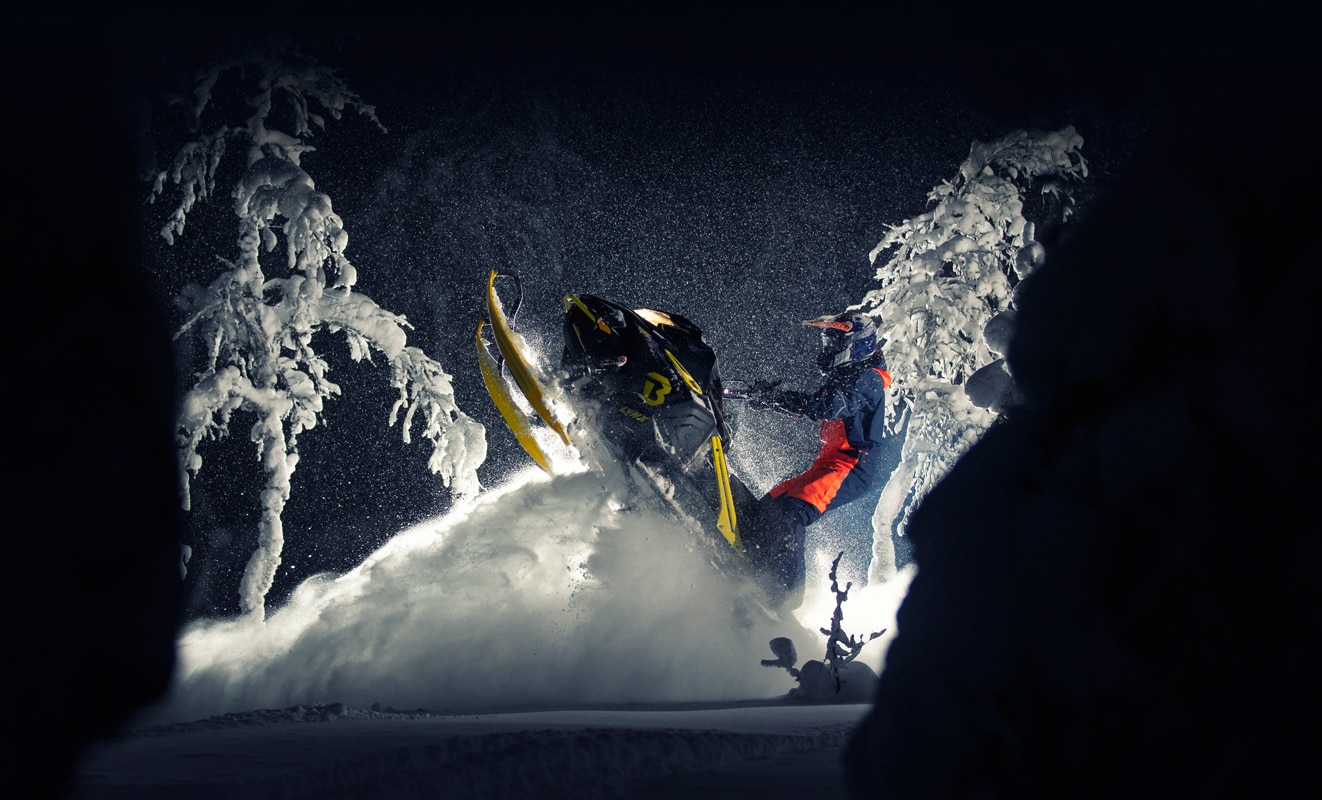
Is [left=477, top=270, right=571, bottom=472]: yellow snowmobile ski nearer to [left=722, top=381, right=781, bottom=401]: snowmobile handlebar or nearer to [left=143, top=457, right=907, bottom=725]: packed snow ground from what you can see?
[left=143, top=457, right=907, bottom=725]: packed snow ground

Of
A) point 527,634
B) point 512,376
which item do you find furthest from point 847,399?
point 527,634

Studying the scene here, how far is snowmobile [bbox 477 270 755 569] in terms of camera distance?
4.66m

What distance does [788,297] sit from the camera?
1043cm

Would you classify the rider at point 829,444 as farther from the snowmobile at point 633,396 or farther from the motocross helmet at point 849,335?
the snowmobile at point 633,396

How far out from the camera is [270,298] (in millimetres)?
6371

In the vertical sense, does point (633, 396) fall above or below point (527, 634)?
above

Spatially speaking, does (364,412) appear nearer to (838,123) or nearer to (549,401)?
(549,401)

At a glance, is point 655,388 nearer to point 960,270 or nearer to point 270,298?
point 960,270

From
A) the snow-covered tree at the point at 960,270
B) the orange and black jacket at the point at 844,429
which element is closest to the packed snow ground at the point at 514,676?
the orange and black jacket at the point at 844,429

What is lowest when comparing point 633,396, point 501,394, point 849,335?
point 633,396

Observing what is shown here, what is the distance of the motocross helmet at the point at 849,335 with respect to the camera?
5.62 metres

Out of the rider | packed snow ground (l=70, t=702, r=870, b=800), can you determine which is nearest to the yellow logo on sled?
the rider

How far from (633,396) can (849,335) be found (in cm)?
198

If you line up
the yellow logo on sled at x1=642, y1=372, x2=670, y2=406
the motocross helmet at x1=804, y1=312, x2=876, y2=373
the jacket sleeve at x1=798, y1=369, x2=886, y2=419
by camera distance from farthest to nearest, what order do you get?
the motocross helmet at x1=804, y1=312, x2=876, y2=373 → the jacket sleeve at x1=798, y1=369, x2=886, y2=419 → the yellow logo on sled at x1=642, y1=372, x2=670, y2=406
